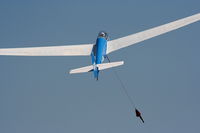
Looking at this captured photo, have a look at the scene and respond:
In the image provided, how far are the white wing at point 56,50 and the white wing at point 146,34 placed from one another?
303cm

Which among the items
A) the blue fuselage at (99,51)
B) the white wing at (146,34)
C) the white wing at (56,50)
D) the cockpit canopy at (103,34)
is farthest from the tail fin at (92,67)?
the cockpit canopy at (103,34)

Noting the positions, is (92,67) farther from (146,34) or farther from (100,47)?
(146,34)

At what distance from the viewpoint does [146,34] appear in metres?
50.9

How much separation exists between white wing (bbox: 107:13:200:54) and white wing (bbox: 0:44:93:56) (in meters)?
3.03

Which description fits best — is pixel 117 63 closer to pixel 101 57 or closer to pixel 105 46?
pixel 101 57

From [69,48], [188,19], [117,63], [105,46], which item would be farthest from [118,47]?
[117,63]

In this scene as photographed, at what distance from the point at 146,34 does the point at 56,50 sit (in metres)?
11.4

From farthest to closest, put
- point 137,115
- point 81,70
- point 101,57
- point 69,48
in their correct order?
point 69,48, point 101,57, point 81,70, point 137,115

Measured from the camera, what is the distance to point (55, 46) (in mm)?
50156

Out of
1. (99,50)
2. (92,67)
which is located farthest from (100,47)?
(92,67)

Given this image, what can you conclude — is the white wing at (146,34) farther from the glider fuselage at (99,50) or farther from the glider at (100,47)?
the glider fuselage at (99,50)

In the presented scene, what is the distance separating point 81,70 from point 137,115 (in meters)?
10.3

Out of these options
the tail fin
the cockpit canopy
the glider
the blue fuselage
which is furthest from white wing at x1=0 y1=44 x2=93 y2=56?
the tail fin

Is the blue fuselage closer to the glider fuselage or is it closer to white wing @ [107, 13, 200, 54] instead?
the glider fuselage
